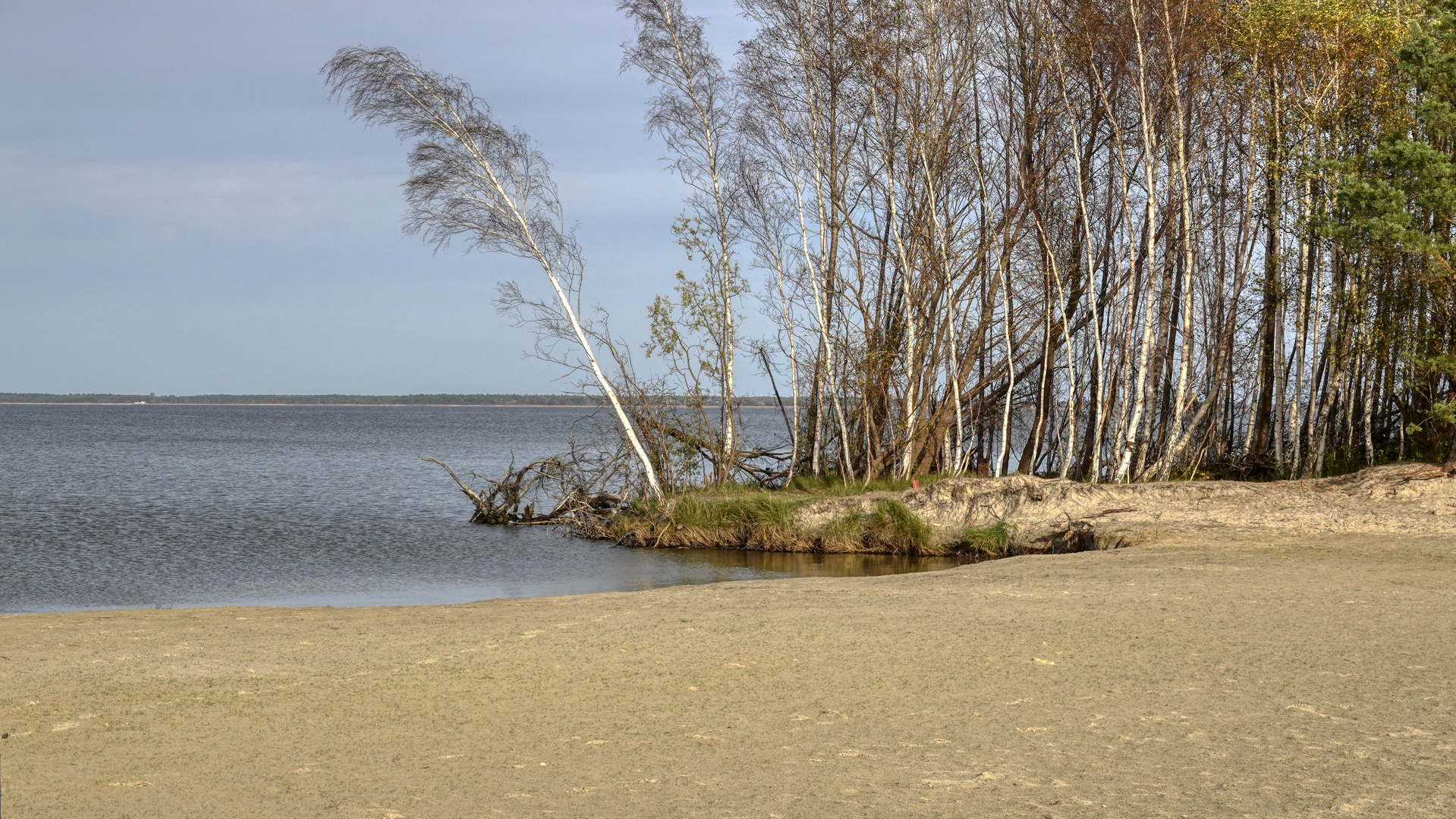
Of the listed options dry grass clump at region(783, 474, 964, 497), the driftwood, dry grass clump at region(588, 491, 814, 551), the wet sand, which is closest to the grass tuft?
dry grass clump at region(783, 474, 964, 497)

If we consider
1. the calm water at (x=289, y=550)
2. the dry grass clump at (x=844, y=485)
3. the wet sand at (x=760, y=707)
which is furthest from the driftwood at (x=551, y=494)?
the wet sand at (x=760, y=707)

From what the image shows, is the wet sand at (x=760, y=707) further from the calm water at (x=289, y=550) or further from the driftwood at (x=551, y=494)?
the driftwood at (x=551, y=494)

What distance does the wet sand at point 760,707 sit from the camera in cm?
452

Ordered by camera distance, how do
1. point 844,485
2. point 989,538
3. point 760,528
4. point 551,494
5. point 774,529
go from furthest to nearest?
point 551,494, point 844,485, point 760,528, point 774,529, point 989,538

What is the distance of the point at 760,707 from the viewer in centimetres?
597

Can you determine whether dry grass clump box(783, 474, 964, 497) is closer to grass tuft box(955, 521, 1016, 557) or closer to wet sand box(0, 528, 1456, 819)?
grass tuft box(955, 521, 1016, 557)

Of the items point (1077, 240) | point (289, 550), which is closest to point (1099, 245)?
point (1077, 240)

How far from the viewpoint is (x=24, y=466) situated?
39.6m

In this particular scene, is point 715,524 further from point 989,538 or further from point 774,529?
point 989,538

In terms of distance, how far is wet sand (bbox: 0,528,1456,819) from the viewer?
4.52 meters

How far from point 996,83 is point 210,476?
27852mm


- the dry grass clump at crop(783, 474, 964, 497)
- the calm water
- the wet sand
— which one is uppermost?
the dry grass clump at crop(783, 474, 964, 497)

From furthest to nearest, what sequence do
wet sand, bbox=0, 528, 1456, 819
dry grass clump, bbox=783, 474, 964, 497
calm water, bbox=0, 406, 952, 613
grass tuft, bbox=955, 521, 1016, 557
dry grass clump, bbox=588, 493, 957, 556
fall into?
dry grass clump, bbox=783, 474, 964, 497
dry grass clump, bbox=588, 493, 957, 556
grass tuft, bbox=955, 521, 1016, 557
calm water, bbox=0, 406, 952, 613
wet sand, bbox=0, 528, 1456, 819

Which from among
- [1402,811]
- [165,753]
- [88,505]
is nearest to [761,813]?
[1402,811]
